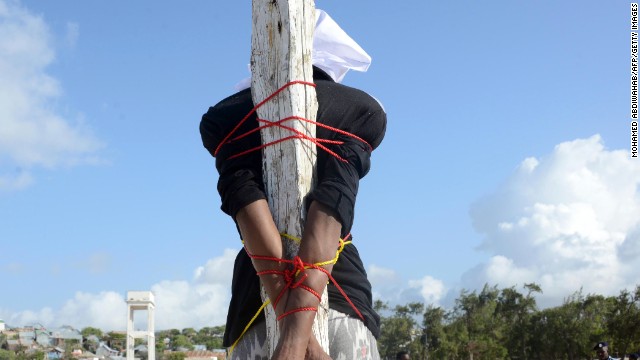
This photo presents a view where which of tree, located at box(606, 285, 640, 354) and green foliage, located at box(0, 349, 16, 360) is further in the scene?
green foliage, located at box(0, 349, 16, 360)

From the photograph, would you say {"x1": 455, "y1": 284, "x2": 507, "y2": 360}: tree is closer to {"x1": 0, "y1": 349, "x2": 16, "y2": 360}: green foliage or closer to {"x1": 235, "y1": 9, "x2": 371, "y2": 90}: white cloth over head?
{"x1": 0, "y1": 349, "x2": 16, "y2": 360}: green foliage

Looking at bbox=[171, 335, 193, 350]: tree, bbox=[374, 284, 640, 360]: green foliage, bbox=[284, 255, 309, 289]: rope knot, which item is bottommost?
bbox=[284, 255, 309, 289]: rope knot

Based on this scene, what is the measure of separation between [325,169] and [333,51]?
51 centimetres

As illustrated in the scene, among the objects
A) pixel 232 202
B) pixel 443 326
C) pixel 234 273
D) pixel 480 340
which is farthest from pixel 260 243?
pixel 443 326

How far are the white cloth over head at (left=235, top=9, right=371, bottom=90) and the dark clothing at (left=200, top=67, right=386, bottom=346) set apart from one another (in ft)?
0.39

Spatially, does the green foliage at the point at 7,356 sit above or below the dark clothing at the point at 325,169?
above

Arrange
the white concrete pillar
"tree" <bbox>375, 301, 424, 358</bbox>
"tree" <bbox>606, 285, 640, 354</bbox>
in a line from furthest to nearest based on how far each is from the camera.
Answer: "tree" <bbox>375, 301, 424, 358</bbox> < "tree" <bbox>606, 285, 640, 354</bbox> < the white concrete pillar

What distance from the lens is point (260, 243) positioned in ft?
6.84

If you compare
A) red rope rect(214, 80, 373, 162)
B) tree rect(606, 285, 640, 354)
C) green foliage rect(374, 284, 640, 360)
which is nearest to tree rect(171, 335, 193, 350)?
green foliage rect(374, 284, 640, 360)

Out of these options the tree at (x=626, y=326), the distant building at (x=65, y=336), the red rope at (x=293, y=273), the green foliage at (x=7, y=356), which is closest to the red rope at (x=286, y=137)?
the red rope at (x=293, y=273)

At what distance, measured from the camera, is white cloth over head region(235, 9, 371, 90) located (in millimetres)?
2459

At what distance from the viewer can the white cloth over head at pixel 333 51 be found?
2.46m

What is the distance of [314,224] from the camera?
6.82 feet

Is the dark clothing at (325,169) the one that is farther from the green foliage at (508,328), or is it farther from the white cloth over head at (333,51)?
the green foliage at (508,328)
